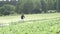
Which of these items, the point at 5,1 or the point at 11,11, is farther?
the point at 5,1

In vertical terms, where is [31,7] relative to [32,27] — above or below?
below

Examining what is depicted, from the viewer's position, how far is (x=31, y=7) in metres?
80.7

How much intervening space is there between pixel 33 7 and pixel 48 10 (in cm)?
905

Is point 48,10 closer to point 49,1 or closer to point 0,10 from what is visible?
point 49,1

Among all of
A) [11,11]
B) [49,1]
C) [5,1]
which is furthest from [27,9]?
[5,1]

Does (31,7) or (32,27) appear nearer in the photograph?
(32,27)

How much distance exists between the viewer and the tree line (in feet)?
253

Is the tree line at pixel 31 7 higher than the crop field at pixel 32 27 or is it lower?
lower

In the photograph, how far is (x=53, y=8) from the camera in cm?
8938

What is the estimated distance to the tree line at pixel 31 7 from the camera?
77.1m

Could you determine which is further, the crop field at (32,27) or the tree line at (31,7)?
the tree line at (31,7)

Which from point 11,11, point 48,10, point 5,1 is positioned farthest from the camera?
point 5,1

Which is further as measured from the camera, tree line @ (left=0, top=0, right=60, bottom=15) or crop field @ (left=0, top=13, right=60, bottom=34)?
tree line @ (left=0, top=0, right=60, bottom=15)

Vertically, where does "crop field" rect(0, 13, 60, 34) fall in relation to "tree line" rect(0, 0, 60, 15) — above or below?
above
